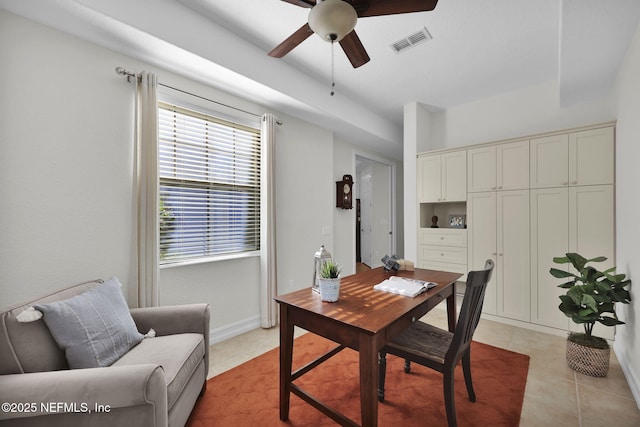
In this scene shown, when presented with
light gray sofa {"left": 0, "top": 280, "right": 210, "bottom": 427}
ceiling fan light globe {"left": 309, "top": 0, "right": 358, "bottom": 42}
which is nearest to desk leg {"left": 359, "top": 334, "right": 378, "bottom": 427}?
light gray sofa {"left": 0, "top": 280, "right": 210, "bottom": 427}

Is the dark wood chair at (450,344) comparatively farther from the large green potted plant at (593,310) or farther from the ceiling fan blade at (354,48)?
the ceiling fan blade at (354,48)

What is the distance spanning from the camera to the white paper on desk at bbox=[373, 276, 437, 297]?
1.70 meters

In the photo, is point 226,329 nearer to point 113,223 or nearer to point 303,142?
point 113,223

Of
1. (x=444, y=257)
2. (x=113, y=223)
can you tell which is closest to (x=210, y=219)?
(x=113, y=223)

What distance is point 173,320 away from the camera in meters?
1.88

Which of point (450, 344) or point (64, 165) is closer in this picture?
point (450, 344)

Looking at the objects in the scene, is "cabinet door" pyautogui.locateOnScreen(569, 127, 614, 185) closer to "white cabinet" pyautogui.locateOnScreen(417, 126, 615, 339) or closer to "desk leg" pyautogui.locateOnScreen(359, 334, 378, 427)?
"white cabinet" pyautogui.locateOnScreen(417, 126, 615, 339)

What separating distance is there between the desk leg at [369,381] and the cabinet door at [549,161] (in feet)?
9.82

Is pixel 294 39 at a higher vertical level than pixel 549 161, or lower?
higher

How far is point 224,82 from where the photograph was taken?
268cm

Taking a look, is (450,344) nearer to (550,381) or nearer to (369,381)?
(369,381)

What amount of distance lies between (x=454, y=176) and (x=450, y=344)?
2.63 m

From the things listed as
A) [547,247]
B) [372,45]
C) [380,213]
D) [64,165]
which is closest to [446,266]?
[547,247]

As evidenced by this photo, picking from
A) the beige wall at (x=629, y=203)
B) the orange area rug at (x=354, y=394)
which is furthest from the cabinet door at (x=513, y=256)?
the orange area rug at (x=354, y=394)
